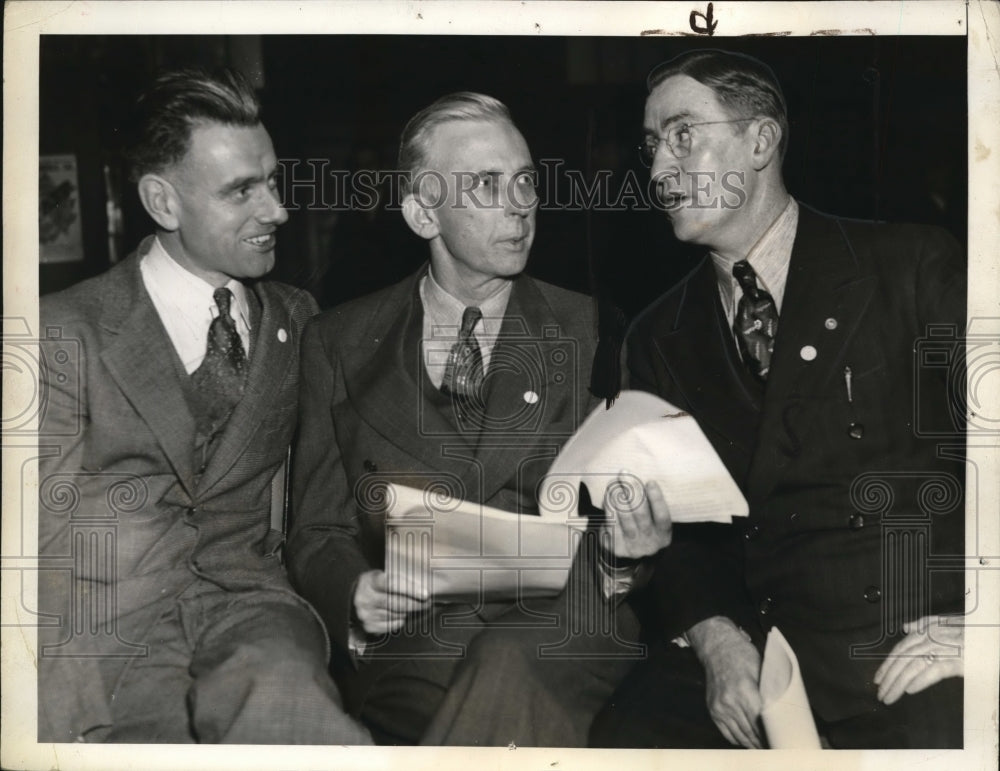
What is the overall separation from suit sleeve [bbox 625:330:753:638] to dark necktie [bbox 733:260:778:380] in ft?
1.40

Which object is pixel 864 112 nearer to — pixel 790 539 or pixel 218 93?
pixel 790 539

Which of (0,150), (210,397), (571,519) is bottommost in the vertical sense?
(571,519)

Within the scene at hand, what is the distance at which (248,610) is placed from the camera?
2.87m

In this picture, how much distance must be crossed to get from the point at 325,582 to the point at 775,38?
1793mm

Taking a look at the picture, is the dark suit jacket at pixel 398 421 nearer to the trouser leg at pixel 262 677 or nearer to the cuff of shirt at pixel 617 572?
the trouser leg at pixel 262 677

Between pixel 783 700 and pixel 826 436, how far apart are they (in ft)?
2.18

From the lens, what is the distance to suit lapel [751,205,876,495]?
284 centimetres

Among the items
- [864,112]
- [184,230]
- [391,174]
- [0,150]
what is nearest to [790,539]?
[864,112]

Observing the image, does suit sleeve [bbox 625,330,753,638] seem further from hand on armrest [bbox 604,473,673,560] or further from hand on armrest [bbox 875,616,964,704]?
hand on armrest [bbox 875,616,964,704]

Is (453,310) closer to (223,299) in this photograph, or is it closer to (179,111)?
(223,299)

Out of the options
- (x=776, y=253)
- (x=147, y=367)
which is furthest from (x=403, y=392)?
(x=776, y=253)

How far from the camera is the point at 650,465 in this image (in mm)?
2871

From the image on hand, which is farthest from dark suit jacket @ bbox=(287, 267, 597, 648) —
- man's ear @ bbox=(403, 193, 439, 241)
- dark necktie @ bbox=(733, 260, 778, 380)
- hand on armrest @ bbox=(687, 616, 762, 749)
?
hand on armrest @ bbox=(687, 616, 762, 749)

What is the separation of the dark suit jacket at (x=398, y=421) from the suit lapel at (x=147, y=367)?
0.29 meters
